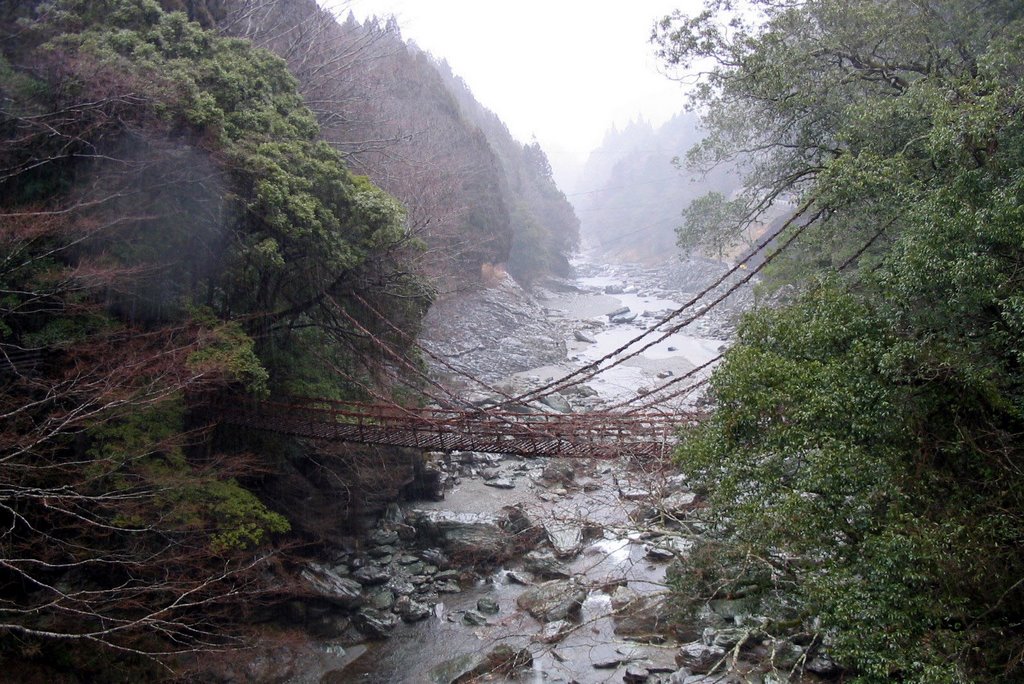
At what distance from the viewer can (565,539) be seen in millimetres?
8594

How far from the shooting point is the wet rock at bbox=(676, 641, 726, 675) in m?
5.32

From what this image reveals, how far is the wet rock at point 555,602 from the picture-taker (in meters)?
6.91

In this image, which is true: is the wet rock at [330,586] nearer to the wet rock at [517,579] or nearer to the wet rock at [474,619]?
the wet rock at [474,619]

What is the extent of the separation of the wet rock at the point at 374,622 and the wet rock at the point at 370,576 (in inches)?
18.3

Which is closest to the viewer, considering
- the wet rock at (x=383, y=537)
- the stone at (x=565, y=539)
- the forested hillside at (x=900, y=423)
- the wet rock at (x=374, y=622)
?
the forested hillside at (x=900, y=423)

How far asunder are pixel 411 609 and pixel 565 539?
2.13 m

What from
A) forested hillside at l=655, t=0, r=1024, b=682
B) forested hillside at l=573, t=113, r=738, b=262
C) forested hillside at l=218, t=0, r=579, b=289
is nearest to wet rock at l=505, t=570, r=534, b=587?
forested hillside at l=655, t=0, r=1024, b=682

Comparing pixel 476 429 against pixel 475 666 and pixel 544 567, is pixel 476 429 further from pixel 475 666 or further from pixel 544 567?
pixel 544 567

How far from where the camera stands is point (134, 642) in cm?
547

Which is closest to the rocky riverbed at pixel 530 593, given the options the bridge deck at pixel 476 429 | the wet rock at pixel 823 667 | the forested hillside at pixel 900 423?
the wet rock at pixel 823 667

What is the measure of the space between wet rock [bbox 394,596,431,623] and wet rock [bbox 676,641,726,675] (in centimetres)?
321

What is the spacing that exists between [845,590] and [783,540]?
422 millimetres

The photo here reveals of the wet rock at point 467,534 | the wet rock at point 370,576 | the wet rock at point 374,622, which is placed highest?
the wet rock at point 467,534

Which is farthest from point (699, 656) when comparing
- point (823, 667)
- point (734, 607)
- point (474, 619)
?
point (474, 619)
